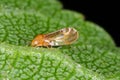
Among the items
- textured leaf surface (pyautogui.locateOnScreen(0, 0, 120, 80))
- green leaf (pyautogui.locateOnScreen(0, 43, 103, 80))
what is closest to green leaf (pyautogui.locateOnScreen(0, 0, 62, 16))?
textured leaf surface (pyautogui.locateOnScreen(0, 0, 120, 80))

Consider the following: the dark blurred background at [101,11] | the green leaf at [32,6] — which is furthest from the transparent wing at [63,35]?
the dark blurred background at [101,11]

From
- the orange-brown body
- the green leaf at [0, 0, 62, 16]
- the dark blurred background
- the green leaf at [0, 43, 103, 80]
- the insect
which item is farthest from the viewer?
the dark blurred background

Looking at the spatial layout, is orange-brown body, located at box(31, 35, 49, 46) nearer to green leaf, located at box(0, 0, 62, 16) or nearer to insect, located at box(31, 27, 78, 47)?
insect, located at box(31, 27, 78, 47)

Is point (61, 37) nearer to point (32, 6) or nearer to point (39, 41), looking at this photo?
point (39, 41)

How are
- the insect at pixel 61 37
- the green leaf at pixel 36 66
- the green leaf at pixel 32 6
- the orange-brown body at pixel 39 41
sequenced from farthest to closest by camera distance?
the green leaf at pixel 32 6 → the insect at pixel 61 37 → the orange-brown body at pixel 39 41 → the green leaf at pixel 36 66

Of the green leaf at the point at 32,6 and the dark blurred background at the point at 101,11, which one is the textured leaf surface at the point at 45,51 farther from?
the dark blurred background at the point at 101,11

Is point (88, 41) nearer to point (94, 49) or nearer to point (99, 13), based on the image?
point (94, 49)

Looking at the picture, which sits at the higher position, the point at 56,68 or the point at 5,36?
the point at 5,36

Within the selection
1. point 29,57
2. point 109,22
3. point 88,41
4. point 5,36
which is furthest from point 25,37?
point 109,22
